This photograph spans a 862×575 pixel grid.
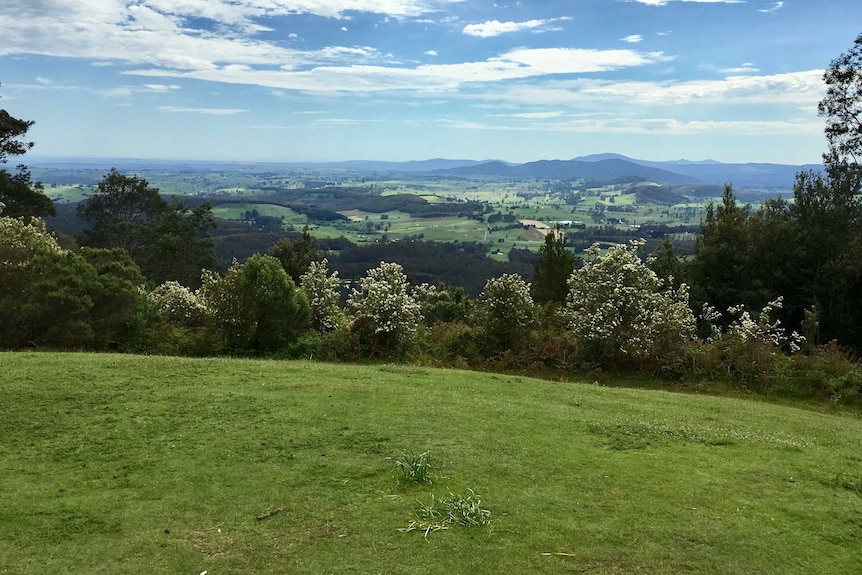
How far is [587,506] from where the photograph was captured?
6.88m

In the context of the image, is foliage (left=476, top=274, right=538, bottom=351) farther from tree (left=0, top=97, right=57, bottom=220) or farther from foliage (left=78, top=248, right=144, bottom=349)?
tree (left=0, top=97, right=57, bottom=220)

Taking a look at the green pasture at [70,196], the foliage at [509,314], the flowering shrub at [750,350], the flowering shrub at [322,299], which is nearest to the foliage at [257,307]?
the flowering shrub at [322,299]

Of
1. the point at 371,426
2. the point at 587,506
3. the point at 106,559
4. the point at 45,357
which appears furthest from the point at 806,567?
the point at 45,357

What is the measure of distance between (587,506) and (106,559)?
5150mm

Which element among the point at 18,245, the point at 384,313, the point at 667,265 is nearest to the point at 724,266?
the point at 667,265

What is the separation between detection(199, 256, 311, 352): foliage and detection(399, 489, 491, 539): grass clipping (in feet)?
38.9

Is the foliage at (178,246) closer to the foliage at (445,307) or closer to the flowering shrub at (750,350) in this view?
the foliage at (445,307)

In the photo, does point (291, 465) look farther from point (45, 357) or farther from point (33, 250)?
point (33, 250)

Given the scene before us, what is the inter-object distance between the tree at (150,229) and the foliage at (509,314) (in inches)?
1341

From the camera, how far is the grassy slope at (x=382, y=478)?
19.2 feet

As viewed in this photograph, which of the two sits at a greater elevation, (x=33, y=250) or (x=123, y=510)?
(x=33, y=250)

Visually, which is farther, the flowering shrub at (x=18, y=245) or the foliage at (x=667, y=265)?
the foliage at (x=667, y=265)

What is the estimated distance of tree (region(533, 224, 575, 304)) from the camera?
27828 mm

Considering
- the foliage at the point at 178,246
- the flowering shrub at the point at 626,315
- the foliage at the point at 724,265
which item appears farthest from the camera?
the foliage at the point at 178,246
